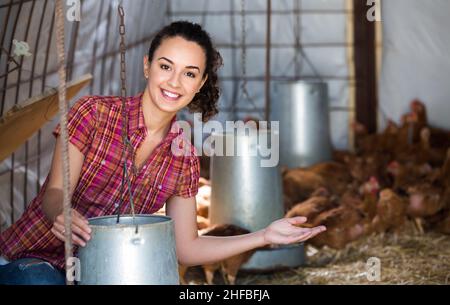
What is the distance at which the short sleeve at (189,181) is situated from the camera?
2012mm

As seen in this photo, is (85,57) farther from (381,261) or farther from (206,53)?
(206,53)

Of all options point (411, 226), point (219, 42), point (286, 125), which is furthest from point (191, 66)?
point (219, 42)

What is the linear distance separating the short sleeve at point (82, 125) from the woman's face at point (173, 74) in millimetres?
167

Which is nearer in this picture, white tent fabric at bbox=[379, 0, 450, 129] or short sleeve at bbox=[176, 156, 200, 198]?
short sleeve at bbox=[176, 156, 200, 198]

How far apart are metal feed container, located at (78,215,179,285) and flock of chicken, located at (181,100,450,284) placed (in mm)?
1480

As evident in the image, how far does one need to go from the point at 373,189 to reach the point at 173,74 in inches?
105

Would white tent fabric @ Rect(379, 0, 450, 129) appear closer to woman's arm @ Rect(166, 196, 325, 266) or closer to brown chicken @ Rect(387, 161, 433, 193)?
brown chicken @ Rect(387, 161, 433, 193)

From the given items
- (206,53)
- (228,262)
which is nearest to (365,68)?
(228,262)

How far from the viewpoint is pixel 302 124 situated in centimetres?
527

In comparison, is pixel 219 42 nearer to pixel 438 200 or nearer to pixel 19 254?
pixel 438 200

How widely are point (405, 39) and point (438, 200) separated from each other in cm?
148

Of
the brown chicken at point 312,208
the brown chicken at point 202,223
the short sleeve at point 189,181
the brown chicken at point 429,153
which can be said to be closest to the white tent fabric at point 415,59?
the brown chicken at point 429,153

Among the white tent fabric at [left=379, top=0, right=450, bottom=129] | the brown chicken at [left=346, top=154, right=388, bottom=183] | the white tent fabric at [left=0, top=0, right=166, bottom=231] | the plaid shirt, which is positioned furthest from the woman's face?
the brown chicken at [left=346, top=154, right=388, bottom=183]

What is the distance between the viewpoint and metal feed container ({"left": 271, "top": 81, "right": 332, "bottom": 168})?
5254 millimetres
